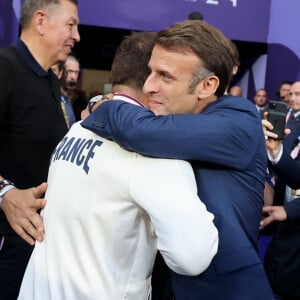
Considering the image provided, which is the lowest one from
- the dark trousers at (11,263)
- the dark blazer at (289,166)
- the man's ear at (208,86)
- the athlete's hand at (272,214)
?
the dark trousers at (11,263)

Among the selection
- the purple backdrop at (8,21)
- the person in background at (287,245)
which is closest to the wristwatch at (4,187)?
the person in background at (287,245)

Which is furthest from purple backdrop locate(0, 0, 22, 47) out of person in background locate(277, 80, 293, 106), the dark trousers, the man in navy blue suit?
the man in navy blue suit

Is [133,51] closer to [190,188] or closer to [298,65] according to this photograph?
[190,188]

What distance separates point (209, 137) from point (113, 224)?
0.32 m

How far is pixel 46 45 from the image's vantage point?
2180mm

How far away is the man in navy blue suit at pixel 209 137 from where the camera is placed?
121 centimetres

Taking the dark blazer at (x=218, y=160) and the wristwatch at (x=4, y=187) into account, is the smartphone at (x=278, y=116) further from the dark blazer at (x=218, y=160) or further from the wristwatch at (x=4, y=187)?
the wristwatch at (x=4, y=187)

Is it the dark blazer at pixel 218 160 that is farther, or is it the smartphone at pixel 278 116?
the smartphone at pixel 278 116

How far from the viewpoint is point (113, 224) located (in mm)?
1240

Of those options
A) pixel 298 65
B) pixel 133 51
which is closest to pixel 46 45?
pixel 133 51

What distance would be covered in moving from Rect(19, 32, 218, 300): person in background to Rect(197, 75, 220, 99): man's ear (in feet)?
0.65

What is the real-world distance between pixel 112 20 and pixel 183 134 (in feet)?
18.0

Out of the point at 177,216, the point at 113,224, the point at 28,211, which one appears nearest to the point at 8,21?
the point at 28,211

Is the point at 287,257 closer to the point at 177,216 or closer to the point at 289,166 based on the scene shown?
the point at 289,166
